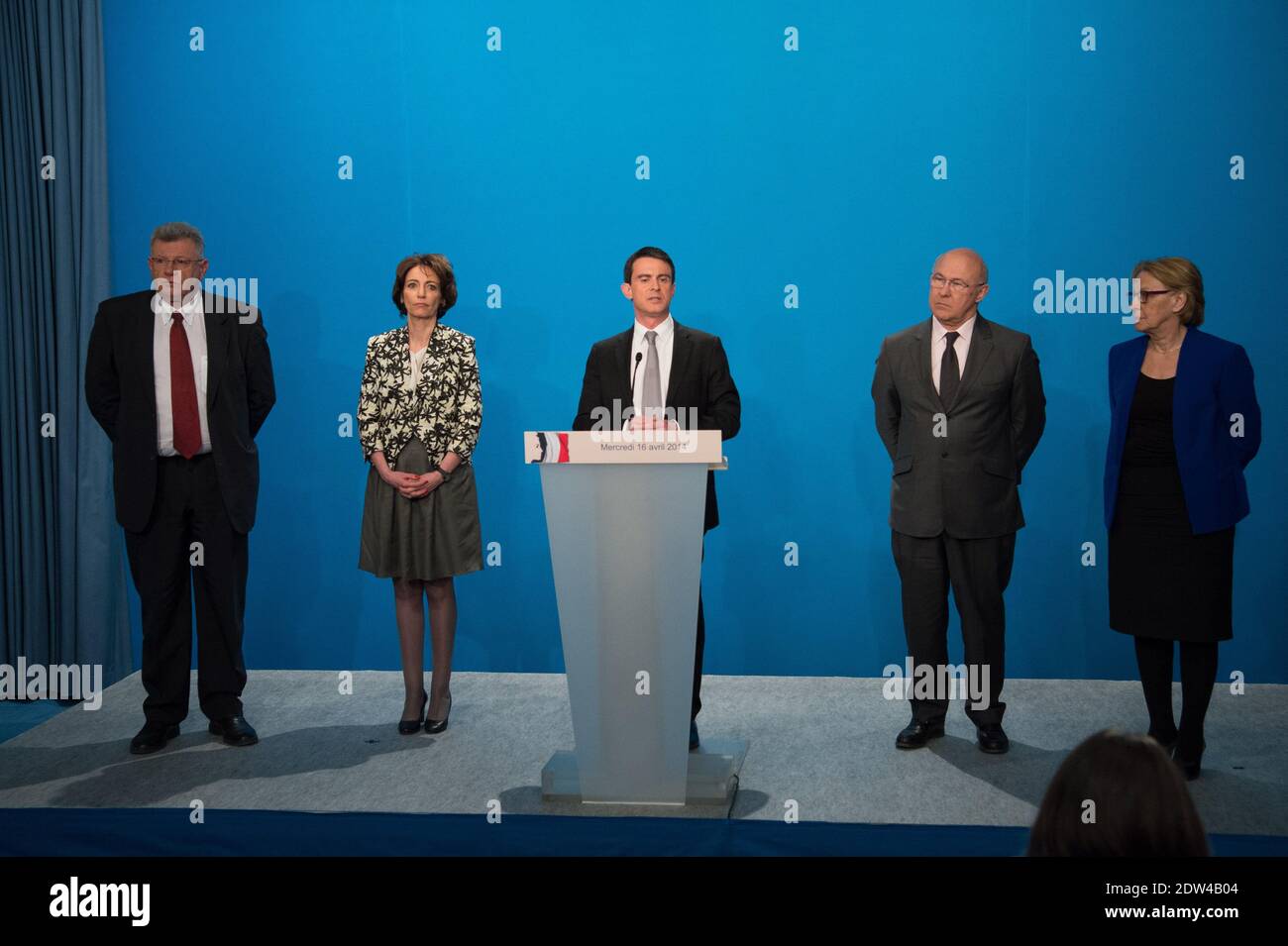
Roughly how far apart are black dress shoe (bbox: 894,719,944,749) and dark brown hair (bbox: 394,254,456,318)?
2.19 meters

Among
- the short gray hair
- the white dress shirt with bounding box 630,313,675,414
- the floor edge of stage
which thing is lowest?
the floor edge of stage

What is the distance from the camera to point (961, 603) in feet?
14.1

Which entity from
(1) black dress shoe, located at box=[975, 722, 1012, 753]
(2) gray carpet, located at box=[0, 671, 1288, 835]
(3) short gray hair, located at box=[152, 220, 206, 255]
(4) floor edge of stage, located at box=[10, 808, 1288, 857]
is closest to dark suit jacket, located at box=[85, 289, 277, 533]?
(3) short gray hair, located at box=[152, 220, 206, 255]

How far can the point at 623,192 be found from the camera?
5.21 metres

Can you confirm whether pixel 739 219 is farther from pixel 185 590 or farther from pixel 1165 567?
pixel 185 590

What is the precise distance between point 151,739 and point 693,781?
1969 millimetres

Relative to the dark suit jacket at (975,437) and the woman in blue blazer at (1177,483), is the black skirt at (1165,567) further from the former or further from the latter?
the dark suit jacket at (975,437)

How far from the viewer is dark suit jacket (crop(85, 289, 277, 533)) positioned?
4.33 m

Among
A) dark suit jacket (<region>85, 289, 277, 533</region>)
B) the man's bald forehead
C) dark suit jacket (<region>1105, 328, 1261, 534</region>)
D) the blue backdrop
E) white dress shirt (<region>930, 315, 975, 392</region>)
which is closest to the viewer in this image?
dark suit jacket (<region>1105, 328, 1261, 534</region>)

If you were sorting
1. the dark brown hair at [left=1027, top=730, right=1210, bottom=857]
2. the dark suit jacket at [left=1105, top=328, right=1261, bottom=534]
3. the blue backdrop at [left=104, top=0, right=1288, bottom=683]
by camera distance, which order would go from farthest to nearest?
the blue backdrop at [left=104, top=0, right=1288, bottom=683]
the dark suit jacket at [left=1105, top=328, right=1261, bottom=534]
the dark brown hair at [left=1027, top=730, right=1210, bottom=857]

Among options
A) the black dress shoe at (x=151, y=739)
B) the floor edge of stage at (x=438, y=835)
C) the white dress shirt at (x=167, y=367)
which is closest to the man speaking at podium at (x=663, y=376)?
the floor edge of stage at (x=438, y=835)

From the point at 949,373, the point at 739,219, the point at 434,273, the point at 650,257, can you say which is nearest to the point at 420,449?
the point at 434,273

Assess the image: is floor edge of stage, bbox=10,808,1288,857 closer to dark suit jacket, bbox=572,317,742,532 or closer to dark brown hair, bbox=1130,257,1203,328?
dark suit jacket, bbox=572,317,742,532

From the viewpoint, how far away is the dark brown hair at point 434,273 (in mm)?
4402
